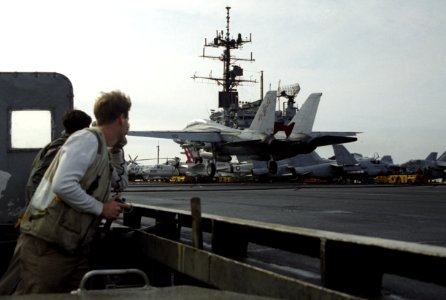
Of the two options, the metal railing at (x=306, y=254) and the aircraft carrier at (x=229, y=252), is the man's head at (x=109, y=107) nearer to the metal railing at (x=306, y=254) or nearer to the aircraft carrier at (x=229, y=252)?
the aircraft carrier at (x=229, y=252)

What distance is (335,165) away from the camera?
6550 cm

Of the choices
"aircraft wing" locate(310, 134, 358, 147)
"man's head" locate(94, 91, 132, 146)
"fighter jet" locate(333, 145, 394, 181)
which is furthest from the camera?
"fighter jet" locate(333, 145, 394, 181)

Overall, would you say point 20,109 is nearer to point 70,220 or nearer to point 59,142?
point 59,142

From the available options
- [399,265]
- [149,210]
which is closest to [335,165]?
[149,210]

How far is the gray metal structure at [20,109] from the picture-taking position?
7.22m

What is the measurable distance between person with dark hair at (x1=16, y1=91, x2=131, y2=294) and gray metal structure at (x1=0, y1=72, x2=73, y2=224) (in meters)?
2.97

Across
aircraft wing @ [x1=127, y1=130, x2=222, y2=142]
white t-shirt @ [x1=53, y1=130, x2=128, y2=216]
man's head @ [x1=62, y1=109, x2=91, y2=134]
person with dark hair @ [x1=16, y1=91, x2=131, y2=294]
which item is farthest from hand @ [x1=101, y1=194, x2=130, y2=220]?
aircraft wing @ [x1=127, y1=130, x2=222, y2=142]

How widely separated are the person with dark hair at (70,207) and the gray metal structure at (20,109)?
9.76 ft

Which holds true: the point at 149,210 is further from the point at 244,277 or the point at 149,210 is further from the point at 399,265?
the point at 399,265

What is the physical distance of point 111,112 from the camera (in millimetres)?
4496

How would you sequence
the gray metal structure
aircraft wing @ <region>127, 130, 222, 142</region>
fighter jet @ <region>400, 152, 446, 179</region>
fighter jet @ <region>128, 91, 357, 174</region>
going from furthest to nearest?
fighter jet @ <region>400, 152, 446, 179</region> < aircraft wing @ <region>127, 130, 222, 142</region> < fighter jet @ <region>128, 91, 357, 174</region> < the gray metal structure

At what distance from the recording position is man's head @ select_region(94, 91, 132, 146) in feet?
14.8

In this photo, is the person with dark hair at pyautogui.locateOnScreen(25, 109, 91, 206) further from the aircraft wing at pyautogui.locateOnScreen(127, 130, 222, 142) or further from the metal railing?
the aircraft wing at pyautogui.locateOnScreen(127, 130, 222, 142)

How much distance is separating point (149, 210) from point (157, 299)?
4885 millimetres
